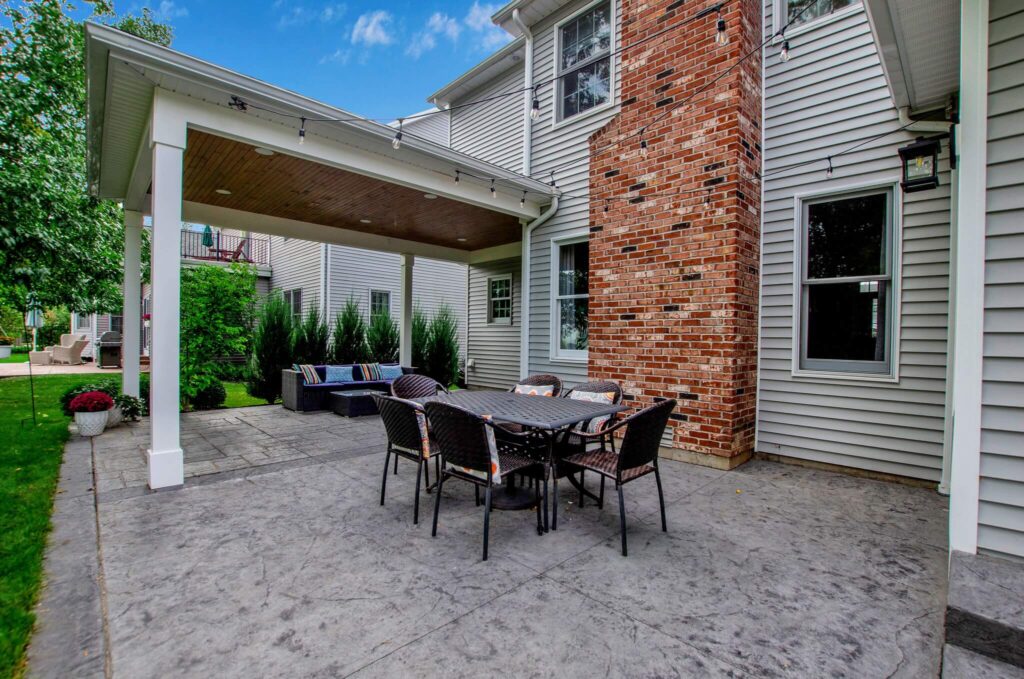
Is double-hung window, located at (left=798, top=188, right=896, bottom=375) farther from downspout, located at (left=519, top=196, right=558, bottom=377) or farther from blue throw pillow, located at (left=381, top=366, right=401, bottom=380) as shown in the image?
blue throw pillow, located at (left=381, top=366, right=401, bottom=380)

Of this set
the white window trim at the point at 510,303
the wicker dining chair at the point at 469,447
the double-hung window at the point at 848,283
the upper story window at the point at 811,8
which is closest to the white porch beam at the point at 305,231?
the white window trim at the point at 510,303

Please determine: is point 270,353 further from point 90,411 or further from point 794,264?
point 794,264

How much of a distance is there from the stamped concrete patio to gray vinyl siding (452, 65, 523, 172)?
6.15m

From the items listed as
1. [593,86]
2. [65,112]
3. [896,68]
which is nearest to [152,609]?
[896,68]

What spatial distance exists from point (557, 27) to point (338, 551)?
7.21 meters

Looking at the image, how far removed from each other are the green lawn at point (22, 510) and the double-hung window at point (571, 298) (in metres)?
5.27

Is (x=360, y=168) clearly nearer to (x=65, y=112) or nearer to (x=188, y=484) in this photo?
(x=188, y=484)

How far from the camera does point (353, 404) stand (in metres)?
6.79

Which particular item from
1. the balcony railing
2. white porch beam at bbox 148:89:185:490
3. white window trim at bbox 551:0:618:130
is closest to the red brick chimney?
white window trim at bbox 551:0:618:130

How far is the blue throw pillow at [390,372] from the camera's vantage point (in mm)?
8523

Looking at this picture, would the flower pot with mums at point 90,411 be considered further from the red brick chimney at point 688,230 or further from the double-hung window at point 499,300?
the double-hung window at point 499,300

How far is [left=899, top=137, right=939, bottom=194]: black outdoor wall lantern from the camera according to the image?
335cm

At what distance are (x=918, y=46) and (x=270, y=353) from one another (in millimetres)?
9340

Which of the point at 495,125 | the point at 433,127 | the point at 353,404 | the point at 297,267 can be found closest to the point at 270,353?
the point at 353,404
